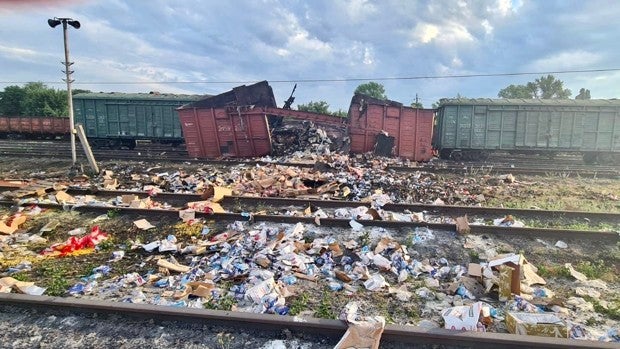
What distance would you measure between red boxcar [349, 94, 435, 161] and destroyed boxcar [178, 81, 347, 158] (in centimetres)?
80

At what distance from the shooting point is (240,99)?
17.2 metres

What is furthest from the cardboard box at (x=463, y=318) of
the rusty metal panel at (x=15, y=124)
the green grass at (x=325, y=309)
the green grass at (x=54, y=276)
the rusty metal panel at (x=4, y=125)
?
the rusty metal panel at (x=4, y=125)

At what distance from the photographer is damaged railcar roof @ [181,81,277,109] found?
56.1 feet

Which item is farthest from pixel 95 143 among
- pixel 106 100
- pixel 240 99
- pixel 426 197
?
pixel 426 197

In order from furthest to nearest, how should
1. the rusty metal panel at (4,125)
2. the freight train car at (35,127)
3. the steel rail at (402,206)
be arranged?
the rusty metal panel at (4,125) → the freight train car at (35,127) → the steel rail at (402,206)

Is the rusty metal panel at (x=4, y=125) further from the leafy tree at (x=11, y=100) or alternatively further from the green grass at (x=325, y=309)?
the leafy tree at (x=11, y=100)

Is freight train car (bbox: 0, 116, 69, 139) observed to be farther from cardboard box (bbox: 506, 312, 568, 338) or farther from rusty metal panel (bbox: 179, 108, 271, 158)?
cardboard box (bbox: 506, 312, 568, 338)

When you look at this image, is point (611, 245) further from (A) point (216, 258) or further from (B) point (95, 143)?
(B) point (95, 143)

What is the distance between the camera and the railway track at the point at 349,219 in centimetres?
572

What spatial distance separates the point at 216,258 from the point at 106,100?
1886cm

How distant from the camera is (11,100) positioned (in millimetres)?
55312

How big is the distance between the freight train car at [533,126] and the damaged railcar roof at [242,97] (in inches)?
335

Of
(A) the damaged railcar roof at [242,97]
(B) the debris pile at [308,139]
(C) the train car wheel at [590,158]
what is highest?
(A) the damaged railcar roof at [242,97]

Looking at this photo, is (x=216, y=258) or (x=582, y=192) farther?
(x=582, y=192)
